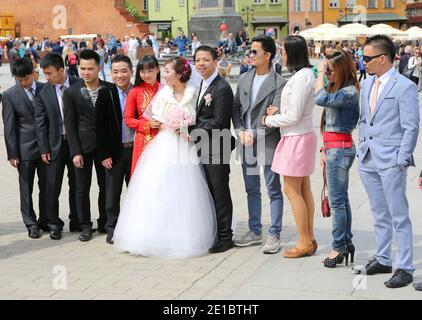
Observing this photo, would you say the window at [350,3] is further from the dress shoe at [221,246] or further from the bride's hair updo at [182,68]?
the dress shoe at [221,246]

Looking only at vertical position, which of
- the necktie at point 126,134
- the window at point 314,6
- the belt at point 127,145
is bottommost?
the belt at point 127,145

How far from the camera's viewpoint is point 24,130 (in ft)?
26.5

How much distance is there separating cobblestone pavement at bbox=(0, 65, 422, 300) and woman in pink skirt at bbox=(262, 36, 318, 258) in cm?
47

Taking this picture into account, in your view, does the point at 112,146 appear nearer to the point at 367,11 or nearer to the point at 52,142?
the point at 52,142

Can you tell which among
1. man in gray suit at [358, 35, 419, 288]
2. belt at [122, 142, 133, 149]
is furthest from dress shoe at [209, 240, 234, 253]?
man in gray suit at [358, 35, 419, 288]

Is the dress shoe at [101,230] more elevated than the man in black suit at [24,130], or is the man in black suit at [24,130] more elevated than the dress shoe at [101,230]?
the man in black suit at [24,130]

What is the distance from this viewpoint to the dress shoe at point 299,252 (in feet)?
22.5

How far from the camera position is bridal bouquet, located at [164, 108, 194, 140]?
7.11 meters

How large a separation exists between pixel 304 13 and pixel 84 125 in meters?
76.0

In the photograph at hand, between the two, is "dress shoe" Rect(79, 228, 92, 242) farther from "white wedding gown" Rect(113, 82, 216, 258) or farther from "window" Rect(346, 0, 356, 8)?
"window" Rect(346, 0, 356, 8)

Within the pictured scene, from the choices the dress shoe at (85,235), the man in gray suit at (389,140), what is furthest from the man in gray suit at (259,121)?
the dress shoe at (85,235)

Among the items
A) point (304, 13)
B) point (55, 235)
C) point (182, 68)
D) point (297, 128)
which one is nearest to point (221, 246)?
point (297, 128)

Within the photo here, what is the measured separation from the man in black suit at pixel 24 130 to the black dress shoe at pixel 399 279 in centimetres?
394
